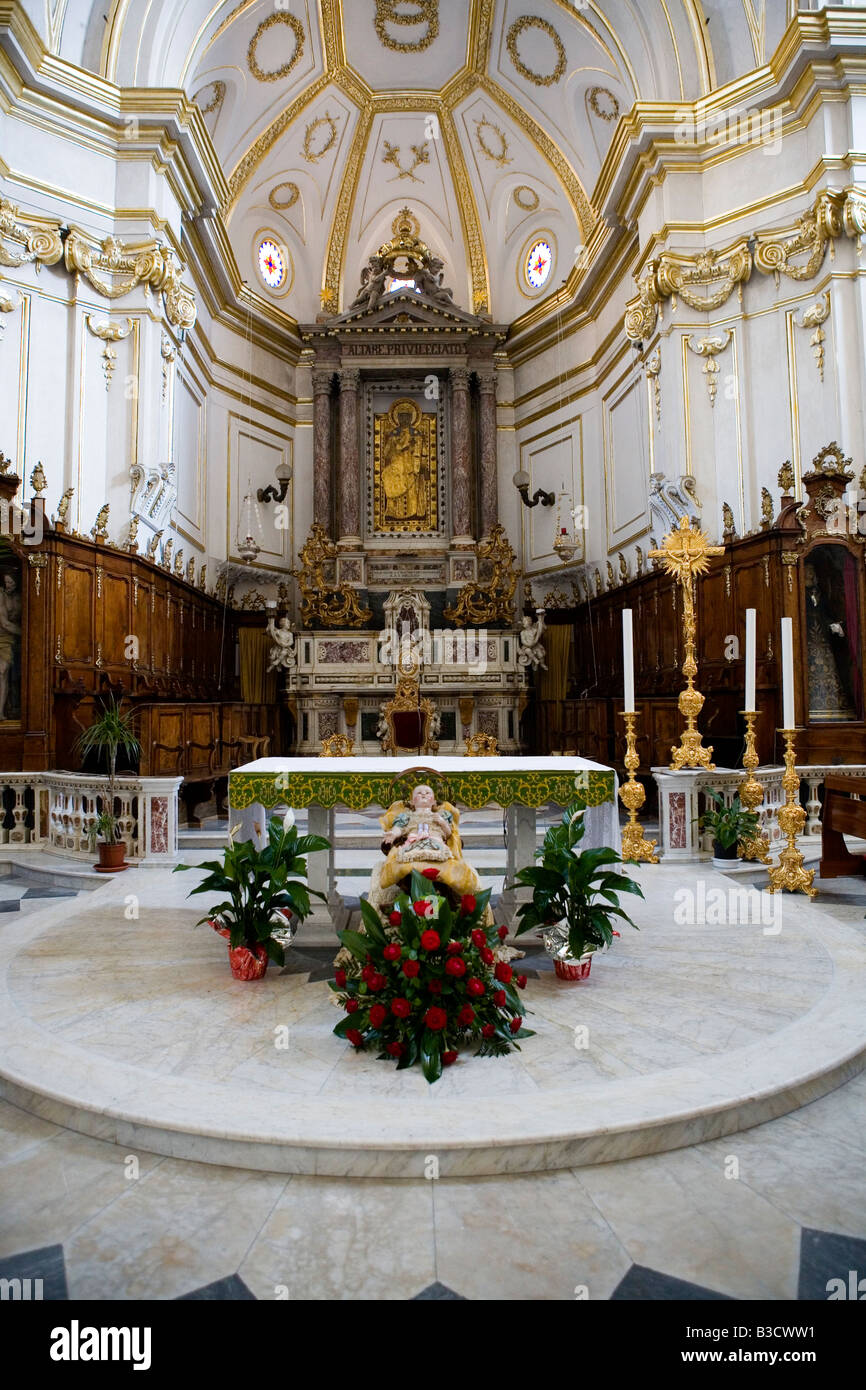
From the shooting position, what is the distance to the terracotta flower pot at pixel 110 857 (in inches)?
290

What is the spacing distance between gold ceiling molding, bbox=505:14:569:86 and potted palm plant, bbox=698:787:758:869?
14590mm

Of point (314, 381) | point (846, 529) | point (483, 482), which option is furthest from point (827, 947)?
point (314, 381)

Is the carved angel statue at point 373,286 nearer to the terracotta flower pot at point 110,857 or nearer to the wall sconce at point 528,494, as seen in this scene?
the wall sconce at point 528,494

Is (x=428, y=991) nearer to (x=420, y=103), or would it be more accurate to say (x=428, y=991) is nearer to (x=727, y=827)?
(x=727, y=827)

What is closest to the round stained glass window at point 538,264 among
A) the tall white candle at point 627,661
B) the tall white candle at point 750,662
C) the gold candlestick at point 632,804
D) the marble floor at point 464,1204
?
the tall white candle at point 627,661

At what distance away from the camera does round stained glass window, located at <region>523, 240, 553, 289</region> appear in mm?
17797

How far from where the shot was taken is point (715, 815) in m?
7.54

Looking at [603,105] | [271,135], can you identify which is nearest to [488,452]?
[603,105]

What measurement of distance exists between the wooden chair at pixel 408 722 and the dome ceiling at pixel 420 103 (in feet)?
32.2

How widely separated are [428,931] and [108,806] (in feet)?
17.4

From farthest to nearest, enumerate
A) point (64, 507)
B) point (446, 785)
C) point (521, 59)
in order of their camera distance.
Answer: point (521, 59) → point (64, 507) → point (446, 785)

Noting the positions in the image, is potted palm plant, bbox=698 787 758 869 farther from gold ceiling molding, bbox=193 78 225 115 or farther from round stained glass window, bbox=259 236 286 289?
round stained glass window, bbox=259 236 286 289

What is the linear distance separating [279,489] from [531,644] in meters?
6.46

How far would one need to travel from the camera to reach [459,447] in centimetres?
1748
